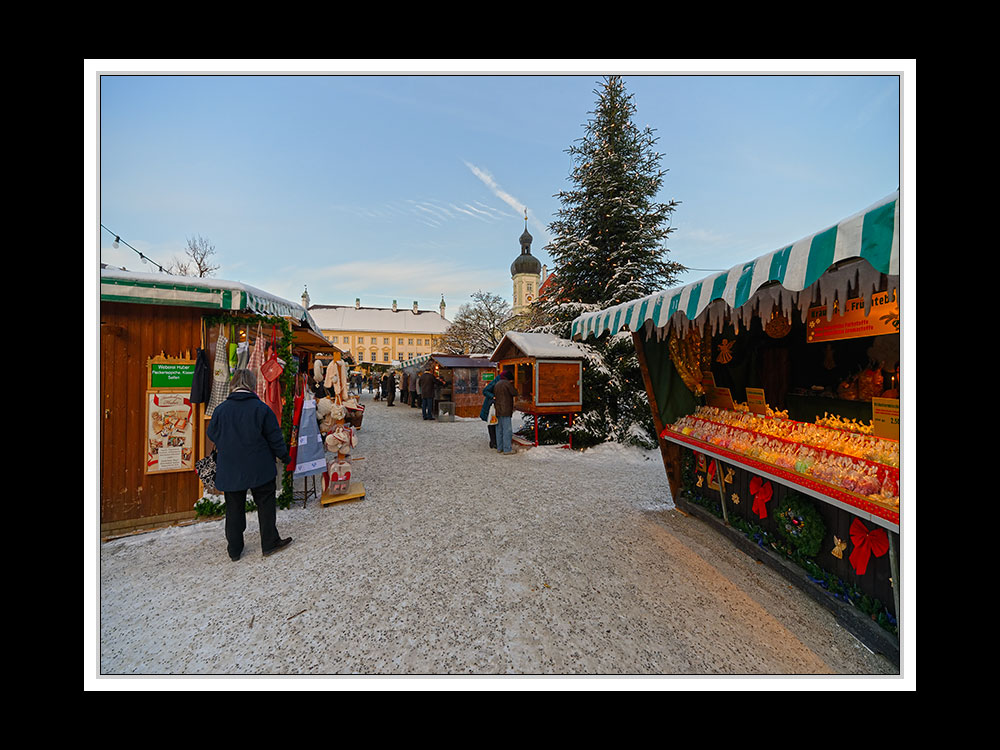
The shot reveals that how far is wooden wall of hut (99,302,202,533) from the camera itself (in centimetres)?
394

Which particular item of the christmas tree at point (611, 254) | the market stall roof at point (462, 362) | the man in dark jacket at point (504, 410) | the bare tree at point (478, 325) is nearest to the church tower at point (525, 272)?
the bare tree at point (478, 325)

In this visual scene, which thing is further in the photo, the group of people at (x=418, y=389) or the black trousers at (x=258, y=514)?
the group of people at (x=418, y=389)

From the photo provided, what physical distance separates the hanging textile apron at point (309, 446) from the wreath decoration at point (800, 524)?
5288 millimetres

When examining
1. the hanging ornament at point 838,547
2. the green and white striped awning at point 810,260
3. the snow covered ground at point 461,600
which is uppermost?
the green and white striped awning at point 810,260

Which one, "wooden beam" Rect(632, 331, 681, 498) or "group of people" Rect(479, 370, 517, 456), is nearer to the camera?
"wooden beam" Rect(632, 331, 681, 498)

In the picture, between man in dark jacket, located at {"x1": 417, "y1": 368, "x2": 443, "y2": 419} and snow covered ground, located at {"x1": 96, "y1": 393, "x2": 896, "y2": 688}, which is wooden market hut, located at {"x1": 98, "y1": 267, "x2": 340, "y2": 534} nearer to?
snow covered ground, located at {"x1": 96, "y1": 393, "x2": 896, "y2": 688}

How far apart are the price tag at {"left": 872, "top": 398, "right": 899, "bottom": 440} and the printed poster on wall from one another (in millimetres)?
6732

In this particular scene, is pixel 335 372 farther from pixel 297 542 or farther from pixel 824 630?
pixel 824 630

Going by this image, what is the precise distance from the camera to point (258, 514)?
355 centimetres

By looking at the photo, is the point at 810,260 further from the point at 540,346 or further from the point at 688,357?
the point at 540,346

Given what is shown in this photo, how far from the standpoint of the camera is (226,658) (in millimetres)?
2232

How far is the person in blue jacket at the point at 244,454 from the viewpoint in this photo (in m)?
3.29

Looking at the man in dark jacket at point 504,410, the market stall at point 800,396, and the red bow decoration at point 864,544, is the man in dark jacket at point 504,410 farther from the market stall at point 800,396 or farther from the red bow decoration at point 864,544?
the red bow decoration at point 864,544

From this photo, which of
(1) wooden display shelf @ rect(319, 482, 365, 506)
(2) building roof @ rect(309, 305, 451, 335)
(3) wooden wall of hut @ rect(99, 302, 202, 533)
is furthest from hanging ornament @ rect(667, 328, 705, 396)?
A: (2) building roof @ rect(309, 305, 451, 335)
